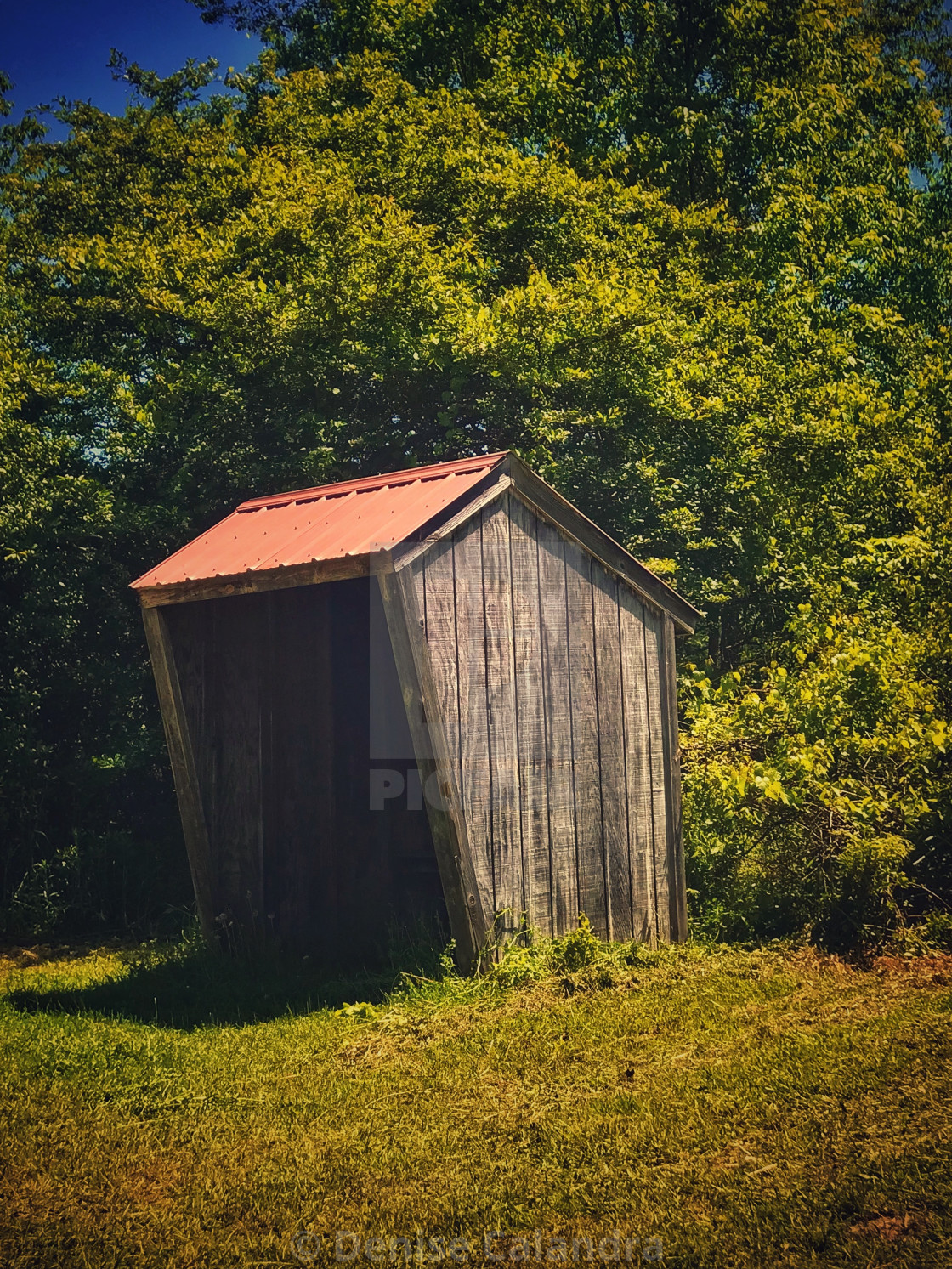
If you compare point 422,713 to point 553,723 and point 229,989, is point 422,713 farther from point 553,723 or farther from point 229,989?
point 229,989

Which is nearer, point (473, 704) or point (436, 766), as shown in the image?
point (436, 766)

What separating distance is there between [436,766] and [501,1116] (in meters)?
2.03

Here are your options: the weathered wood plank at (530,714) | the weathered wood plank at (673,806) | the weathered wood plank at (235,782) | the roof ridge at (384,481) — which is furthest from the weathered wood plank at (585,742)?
the weathered wood plank at (235,782)

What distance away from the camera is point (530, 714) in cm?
654

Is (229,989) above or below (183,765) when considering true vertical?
below

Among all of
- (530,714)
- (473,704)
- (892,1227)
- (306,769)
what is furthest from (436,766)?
(892,1227)

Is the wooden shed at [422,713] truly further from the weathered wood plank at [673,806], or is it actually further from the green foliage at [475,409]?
the green foliage at [475,409]

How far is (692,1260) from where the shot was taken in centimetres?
325

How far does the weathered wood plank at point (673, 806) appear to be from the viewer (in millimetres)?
7160

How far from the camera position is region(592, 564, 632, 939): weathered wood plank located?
6812 mm

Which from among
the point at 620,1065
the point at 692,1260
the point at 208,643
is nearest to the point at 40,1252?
the point at 692,1260

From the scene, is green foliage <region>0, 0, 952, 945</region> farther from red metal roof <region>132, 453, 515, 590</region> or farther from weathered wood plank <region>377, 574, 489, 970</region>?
red metal roof <region>132, 453, 515, 590</region>

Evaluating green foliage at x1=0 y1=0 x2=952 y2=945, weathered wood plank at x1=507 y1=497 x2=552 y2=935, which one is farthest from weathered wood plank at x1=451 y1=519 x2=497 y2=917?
green foliage at x1=0 y1=0 x2=952 y2=945

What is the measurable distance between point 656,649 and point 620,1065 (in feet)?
10.1
